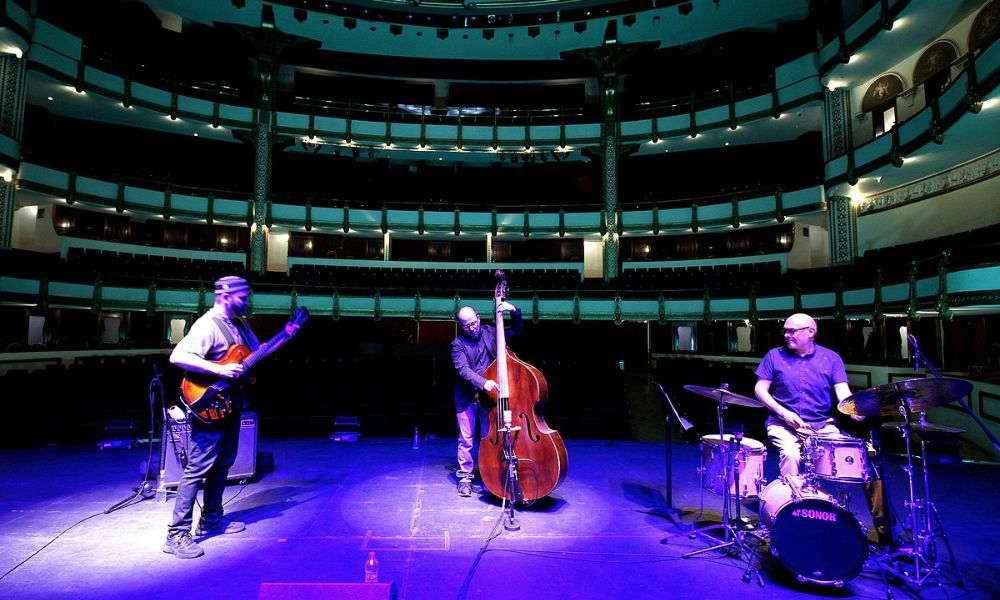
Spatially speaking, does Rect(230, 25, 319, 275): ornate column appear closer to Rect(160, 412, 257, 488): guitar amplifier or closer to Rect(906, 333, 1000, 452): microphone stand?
Rect(160, 412, 257, 488): guitar amplifier

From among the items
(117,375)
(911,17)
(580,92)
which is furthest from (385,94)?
(911,17)

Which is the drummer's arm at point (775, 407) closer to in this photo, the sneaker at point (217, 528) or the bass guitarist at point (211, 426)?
the bass guitarist at point (211, 426)

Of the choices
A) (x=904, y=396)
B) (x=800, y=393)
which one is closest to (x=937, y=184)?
(x=800, y=393)

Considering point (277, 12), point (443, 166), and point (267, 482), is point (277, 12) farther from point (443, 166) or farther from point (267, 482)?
point (267, 482)

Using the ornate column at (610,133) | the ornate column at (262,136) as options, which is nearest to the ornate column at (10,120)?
the ornate column at (262,136)

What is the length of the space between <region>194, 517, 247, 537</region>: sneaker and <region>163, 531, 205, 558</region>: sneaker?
0.23 m

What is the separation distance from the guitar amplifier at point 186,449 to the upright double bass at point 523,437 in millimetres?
2446

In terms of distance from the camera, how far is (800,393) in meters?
3.36

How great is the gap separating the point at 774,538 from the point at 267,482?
14.2ft

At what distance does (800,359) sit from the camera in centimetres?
344

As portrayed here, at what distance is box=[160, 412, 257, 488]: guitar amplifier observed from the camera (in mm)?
4328

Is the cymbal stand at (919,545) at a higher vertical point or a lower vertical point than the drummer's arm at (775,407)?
lower

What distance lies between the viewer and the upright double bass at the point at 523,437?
3.79 meters

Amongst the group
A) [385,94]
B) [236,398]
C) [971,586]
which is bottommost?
[971,586]
